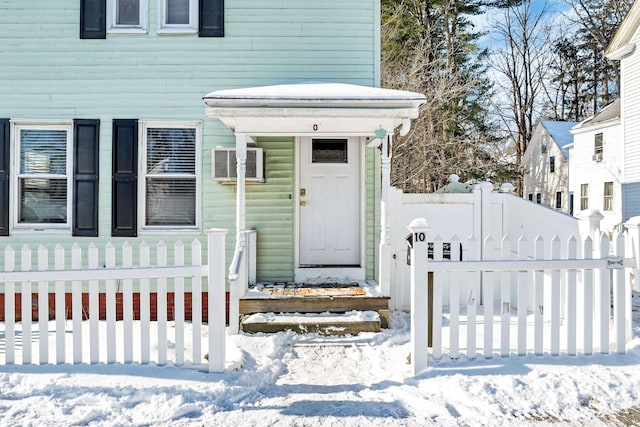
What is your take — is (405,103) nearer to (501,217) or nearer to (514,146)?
(501,217)

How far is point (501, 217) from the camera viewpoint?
6.57 m

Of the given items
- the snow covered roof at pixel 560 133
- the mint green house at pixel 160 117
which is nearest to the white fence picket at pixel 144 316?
the mint green house at pixel 160 117

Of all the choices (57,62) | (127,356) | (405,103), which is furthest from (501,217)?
(57,62)

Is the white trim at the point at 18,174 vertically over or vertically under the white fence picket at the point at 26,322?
over

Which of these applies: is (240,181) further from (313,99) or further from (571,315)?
(571,315)

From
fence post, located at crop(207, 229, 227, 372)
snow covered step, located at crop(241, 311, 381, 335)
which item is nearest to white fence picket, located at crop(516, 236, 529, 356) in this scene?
snow covered step, located at crop(241, 311, 381, 335)

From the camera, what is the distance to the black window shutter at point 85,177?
21.5 feet

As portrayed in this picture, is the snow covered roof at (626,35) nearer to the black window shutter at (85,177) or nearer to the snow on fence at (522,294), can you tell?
the snow on fence at (522,294)

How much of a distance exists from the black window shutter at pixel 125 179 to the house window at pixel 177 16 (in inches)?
58.4

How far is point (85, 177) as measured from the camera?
657 centimetres

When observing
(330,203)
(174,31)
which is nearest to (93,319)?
(330,203)

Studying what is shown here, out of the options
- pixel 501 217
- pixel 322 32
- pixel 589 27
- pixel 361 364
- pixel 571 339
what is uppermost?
pixel 589 27

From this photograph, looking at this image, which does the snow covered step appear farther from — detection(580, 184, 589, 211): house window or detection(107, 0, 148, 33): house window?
detection(580, 184, 589, 211): house window

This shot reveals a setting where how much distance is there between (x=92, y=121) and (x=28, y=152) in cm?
106
